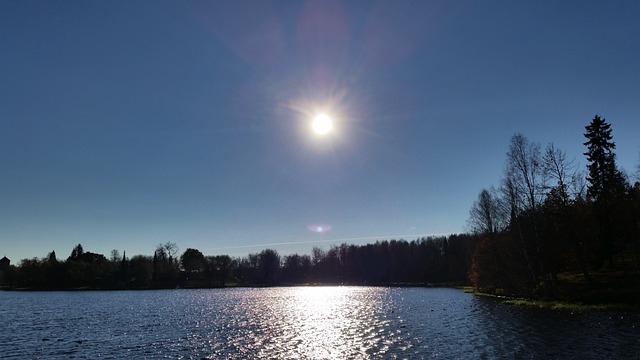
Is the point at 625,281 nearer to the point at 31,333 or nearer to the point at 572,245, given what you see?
the point at 572,245

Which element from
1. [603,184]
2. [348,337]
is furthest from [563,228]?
[348,337]

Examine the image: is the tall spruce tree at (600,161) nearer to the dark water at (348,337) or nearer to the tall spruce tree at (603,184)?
the tall spruce tree at (603,184)

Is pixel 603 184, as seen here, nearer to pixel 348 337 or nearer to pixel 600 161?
pixel 600 161

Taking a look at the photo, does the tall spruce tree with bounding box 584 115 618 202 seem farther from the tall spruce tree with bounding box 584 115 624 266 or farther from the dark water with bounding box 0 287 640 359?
the dark water with bounding box 0 287 640 359

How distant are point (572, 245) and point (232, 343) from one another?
164 ft

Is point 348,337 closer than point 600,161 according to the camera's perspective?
Yes

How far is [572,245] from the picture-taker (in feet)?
188

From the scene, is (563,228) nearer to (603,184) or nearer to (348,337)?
(603,184)

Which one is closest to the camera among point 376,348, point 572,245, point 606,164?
point 376,348

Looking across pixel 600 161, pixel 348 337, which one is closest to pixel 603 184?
pixel 600 161

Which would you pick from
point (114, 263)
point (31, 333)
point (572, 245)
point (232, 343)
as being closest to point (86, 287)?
point (114, 263)

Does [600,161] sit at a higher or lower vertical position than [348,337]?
higher

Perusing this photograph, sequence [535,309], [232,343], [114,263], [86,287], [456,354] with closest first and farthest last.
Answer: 1. [456,354]
2. [232,343]
3. [535,309]
4. [86,287]
5. [114,263]

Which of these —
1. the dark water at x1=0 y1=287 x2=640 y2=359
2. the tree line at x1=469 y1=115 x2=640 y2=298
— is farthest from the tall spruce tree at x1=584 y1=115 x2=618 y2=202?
the dark water at x1=0 y1=287 x2=640 y2=359
